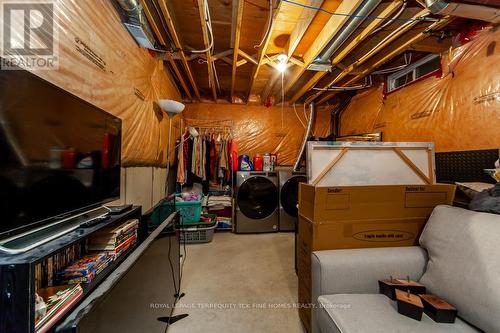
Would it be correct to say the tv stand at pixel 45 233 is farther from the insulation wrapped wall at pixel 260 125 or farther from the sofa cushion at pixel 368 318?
the insulation wrapped wall at pixel 260 125

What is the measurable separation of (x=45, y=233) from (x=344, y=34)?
2375mm

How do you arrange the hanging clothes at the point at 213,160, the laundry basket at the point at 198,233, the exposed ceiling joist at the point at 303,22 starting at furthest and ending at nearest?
1. the hanging clothes at the point at 213,160
2. the laundry basket at the point at 198,233
3. the exposed ceiling joist at the point at 303,22

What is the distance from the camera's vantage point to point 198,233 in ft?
9.74

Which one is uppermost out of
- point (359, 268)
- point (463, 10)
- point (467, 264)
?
point (463, 10)

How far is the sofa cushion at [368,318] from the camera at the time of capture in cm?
89

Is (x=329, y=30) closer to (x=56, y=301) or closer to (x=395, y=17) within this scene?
(x=395, y=17)

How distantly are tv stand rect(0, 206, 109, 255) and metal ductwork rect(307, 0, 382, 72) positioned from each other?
215 centimetres

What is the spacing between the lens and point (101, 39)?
51.1 inches

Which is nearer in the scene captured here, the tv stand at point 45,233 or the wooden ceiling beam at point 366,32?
the tv stand at point 45,233

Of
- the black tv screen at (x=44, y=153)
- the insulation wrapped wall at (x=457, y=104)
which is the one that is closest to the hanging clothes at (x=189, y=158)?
the black tv screen at (x=44, y=153)

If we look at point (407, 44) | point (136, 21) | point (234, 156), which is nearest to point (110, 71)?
point (136, 21)

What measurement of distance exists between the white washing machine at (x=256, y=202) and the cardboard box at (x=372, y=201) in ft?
6.59

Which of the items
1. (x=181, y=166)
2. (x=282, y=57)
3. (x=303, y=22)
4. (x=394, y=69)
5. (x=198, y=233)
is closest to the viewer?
(x=303, y=22)

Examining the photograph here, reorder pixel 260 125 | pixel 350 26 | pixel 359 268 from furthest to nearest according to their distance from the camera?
pixel 260 125
pixel 350 26
pixel 359 268
